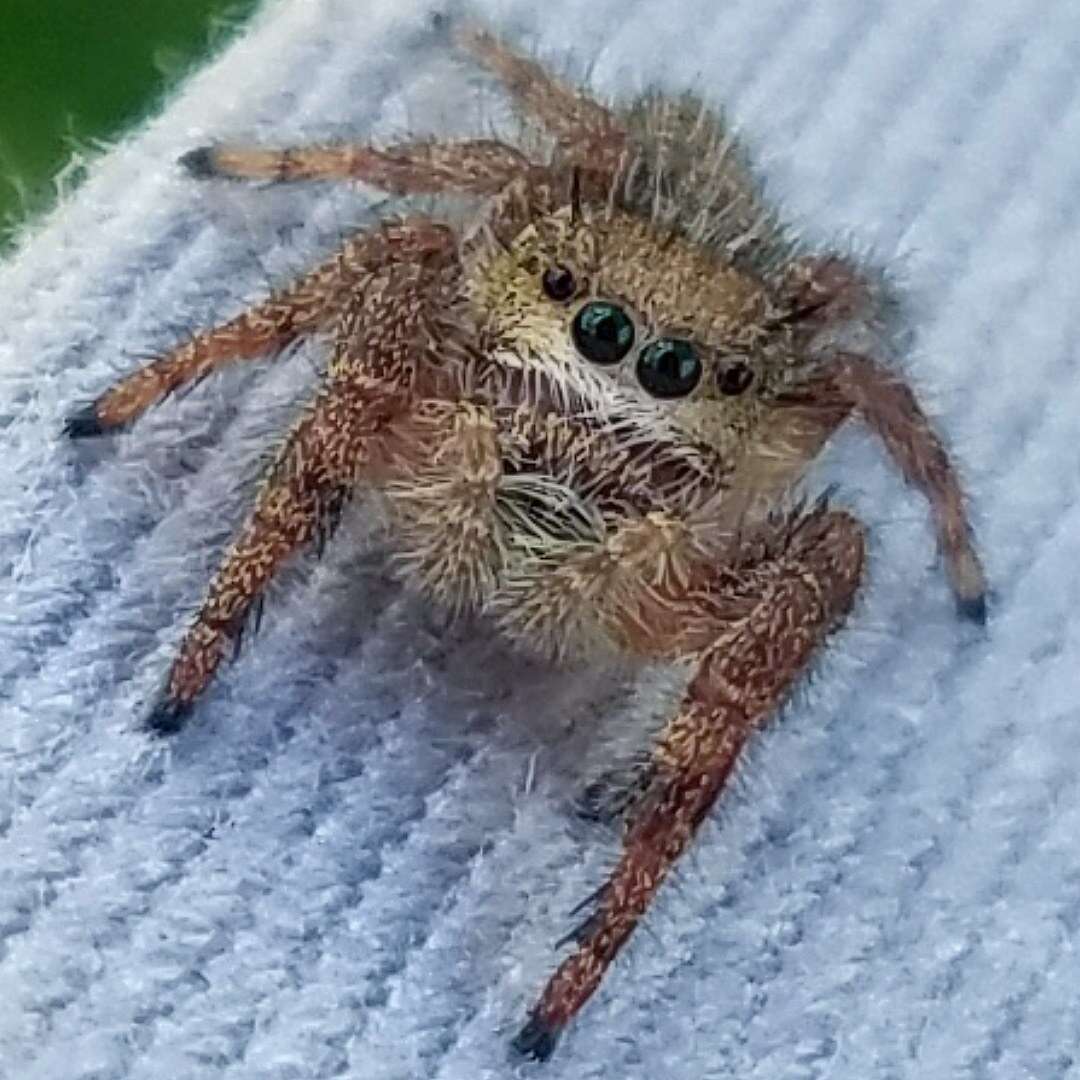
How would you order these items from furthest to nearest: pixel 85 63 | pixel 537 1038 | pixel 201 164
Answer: pixel 85 63, pixel 201 164, pixel 537 1038

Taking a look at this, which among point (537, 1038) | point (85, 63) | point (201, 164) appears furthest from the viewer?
point (85, 63)

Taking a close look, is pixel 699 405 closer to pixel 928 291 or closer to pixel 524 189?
pixel 524 189

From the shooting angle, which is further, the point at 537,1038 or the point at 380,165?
the point at 380,165

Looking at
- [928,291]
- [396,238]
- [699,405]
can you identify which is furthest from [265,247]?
[928,291]

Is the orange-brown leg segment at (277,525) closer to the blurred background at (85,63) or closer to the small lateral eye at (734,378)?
the small lateral eye at (734,378)

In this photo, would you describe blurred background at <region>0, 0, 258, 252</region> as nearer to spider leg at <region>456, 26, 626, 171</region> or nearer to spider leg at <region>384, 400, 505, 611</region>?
spider leg at <region>456, 26, 626, 171</region>

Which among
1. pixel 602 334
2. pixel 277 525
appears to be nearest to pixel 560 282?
pixel 602 334

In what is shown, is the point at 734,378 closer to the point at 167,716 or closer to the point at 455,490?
the point at 455,490

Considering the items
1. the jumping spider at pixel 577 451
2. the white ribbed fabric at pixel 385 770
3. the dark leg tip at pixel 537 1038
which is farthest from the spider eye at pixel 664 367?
the dark leg tip at pixel 537 1038
